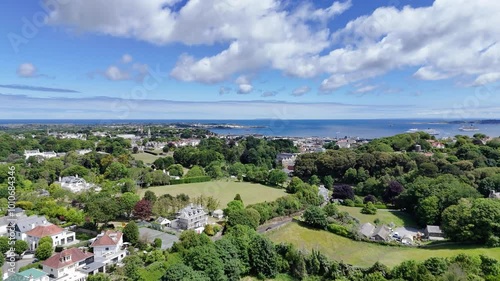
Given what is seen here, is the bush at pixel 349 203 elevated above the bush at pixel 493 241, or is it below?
below

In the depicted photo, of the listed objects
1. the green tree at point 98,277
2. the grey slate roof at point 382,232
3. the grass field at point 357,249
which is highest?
the green tree at point 98,277

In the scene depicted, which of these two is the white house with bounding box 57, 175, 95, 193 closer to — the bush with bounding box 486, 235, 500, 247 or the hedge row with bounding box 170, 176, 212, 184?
the hedge row with bounding box 170, 176, 212, 184

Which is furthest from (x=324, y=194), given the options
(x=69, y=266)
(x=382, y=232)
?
(x=69, y=266)

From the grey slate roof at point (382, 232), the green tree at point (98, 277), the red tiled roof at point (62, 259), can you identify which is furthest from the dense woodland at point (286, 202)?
the grey slate roof at point (382, 232)

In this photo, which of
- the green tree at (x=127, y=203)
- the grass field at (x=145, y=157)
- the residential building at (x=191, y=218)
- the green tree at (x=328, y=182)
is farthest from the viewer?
the grass field at (x=145, y=157)

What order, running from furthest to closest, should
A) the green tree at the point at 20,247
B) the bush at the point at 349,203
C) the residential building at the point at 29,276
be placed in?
the bush at the point at 349,203 < the green tree at the point at 20,247 < the residential building at the point at 29,276

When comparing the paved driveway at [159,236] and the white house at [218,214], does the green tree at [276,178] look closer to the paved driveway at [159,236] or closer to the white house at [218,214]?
the white house at [218,214]

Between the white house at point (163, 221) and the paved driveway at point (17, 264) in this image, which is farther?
the white house at point (163, 221)
